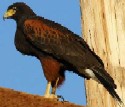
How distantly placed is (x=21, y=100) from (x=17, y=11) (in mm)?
4376

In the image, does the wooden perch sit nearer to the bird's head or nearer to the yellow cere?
the bird's head

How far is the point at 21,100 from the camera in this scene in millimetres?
3541

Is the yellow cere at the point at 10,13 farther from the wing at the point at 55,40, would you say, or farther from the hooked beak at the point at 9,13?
the wing at the point at 55,40

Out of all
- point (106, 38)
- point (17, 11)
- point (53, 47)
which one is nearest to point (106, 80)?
point (106, 38)

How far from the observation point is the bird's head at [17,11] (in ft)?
25.0

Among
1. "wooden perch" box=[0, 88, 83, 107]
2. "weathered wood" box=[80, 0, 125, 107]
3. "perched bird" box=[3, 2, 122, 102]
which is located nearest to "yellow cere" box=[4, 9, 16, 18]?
"perched bird" box=[3, 2, 122, 102]

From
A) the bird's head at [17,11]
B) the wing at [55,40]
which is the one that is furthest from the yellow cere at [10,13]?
the wing at [55,40]

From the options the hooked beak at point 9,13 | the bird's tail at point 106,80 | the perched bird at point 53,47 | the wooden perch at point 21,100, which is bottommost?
the wooden perch at point 21,100

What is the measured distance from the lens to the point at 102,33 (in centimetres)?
568

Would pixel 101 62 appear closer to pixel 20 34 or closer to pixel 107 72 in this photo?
pixel 107 72

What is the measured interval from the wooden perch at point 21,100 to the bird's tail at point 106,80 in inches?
62.7

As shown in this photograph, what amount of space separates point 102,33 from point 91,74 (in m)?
0.64

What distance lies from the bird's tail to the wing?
0.64 metres

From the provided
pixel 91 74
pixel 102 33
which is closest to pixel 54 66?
pixel 91 74
